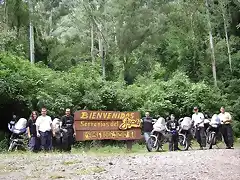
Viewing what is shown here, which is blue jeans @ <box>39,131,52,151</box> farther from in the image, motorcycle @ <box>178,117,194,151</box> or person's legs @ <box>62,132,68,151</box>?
motorcycle @ <box>178,117,194,151</box>

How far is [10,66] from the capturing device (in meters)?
18.8

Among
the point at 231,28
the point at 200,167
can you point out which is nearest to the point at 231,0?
the point at 231,28

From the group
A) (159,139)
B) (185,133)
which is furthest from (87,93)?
(185,133)

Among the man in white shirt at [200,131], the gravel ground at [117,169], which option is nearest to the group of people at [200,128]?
the man in white shirt at [200,131]

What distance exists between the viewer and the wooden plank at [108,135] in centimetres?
1421

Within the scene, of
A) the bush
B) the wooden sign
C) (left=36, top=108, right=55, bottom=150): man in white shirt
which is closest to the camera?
(left=36, top=108, right=55, bottom=150): man in white shirt

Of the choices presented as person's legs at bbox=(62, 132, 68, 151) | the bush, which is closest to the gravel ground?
person's legs at bbox=(62, 132, 68, 151)

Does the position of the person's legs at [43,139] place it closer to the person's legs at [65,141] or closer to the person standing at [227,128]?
the person's legs at [65,141]

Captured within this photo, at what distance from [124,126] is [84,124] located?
5.12 ft

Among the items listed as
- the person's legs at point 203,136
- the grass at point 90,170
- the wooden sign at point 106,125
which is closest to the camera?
the grass at point 90,170

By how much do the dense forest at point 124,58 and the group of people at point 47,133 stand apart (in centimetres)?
345

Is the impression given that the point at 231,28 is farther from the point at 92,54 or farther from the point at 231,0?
the point at 92,54

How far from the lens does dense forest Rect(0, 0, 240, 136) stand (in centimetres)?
1906

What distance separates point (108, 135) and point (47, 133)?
233 cm
